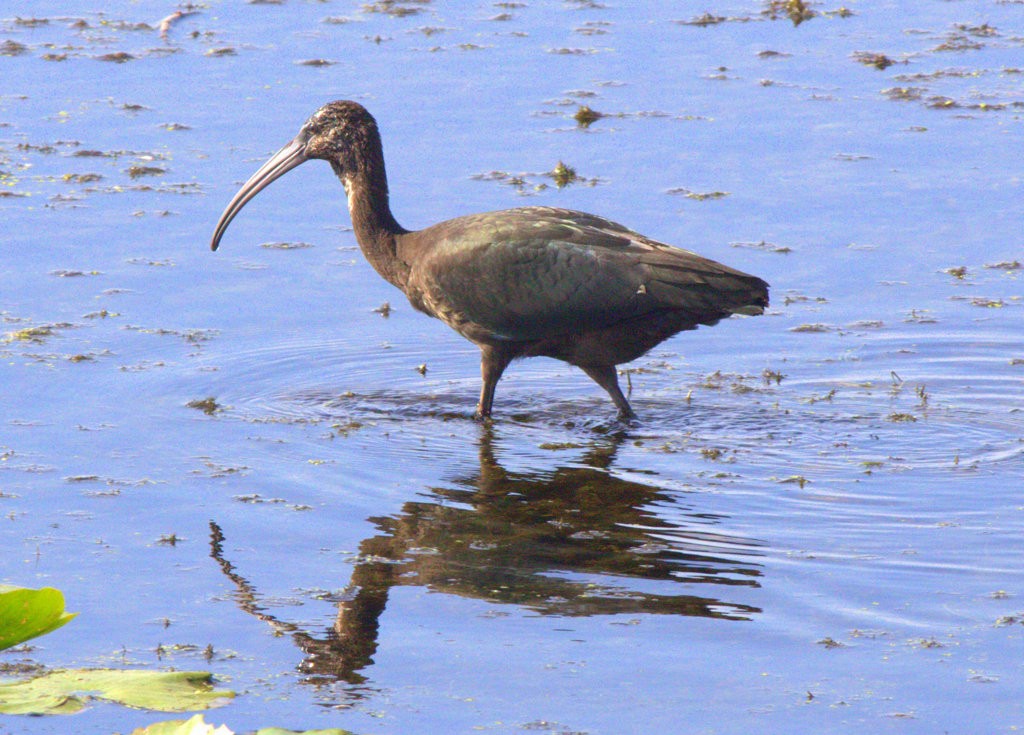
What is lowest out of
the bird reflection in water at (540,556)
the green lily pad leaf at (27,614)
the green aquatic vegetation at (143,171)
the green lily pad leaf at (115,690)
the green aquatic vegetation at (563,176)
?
the bird reflection in water at (540,556)

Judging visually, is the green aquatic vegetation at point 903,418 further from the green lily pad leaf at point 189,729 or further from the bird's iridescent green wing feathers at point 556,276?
the green lily pad leaf at point 189,729

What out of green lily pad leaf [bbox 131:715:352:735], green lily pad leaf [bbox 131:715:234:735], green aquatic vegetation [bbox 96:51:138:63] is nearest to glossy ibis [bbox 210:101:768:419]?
green lily pad leaf [bbox 131:715:352:735]

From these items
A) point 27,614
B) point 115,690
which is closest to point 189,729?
point 27,614

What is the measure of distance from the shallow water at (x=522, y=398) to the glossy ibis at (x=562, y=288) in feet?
1.32

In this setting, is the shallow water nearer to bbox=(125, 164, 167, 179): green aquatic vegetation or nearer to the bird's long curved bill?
bbox=(125, 164, 167, 179): green aquatic vegetation

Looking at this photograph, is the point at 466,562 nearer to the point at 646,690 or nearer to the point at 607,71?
the point at 646,690

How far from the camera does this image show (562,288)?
7.55 metres

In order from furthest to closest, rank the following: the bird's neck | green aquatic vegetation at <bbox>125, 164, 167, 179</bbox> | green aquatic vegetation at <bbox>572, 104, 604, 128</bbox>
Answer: green aquatic vegetation at <bbox>572, 104, 604, 128</bbox>, green aquatic vegetation at <bbox>125, 164, 167, 179</bbox>, the bird's neck

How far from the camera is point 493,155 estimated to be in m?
11.2

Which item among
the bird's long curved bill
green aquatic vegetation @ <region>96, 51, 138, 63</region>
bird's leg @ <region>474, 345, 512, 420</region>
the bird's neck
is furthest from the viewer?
green aquatic vegetation @ <region>96, 51, 138, 63</region>

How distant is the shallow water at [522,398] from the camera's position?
205 inches

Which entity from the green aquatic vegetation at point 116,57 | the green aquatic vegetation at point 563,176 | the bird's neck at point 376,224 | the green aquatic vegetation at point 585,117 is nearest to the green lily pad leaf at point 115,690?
the bird's neck at point 376,224

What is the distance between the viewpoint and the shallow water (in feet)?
17.1

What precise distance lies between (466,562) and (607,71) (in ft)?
25.6
